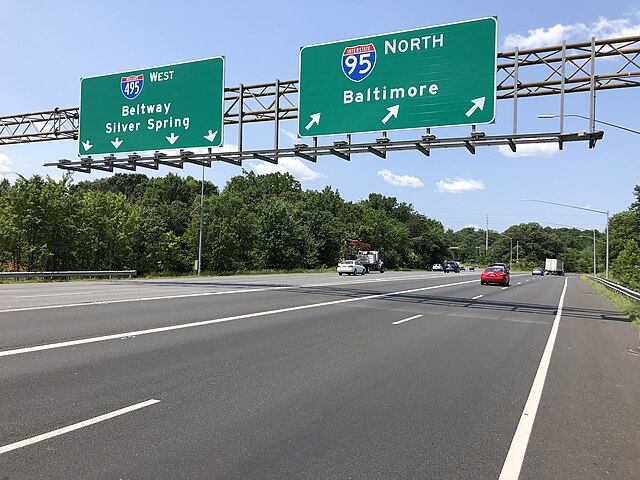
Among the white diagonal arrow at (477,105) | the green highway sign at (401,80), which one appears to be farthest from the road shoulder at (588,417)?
the green highway sign at (401,80)

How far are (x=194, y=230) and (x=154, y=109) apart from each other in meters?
38.0

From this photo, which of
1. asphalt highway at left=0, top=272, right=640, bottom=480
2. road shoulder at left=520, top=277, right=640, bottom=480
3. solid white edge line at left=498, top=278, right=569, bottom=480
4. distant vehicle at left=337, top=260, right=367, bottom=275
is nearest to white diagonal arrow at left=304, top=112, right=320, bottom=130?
asphalt highway at left=0, top=272, right=640, bottom=480

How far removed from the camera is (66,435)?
489 cm

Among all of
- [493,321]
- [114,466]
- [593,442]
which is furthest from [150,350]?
[493,321]

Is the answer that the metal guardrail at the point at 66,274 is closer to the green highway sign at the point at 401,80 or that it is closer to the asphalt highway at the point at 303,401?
the asphalt highway at the point at 303,401

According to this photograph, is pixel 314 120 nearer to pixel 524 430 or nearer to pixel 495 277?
pixel 524 430

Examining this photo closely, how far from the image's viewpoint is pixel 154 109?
21.6 meters

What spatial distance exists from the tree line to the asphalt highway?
96.6ft

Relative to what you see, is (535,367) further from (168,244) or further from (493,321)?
(168,244)

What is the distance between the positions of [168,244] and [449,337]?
48978 millimetres

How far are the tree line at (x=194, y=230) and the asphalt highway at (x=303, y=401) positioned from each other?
29.4 m

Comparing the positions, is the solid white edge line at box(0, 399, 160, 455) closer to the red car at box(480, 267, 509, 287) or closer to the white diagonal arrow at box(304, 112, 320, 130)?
the white diagonal arrow at box(304, 112, 320, 130)

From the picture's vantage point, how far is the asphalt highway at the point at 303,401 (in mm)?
4523

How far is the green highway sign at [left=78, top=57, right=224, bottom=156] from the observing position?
20625 millimetres
